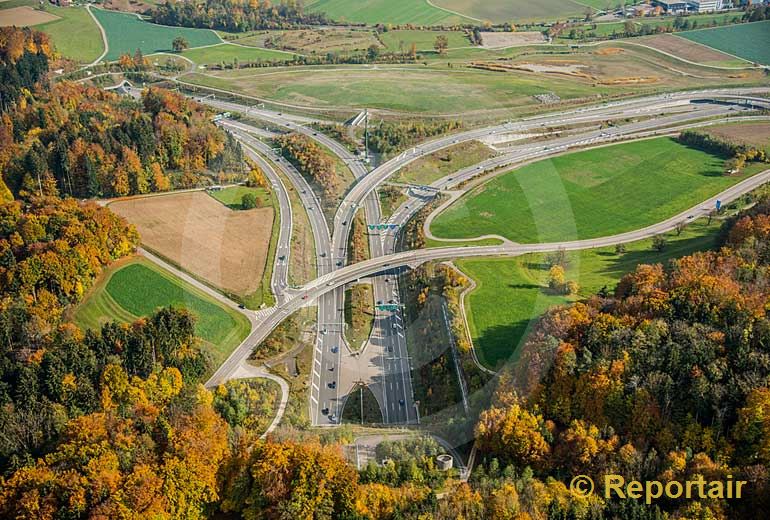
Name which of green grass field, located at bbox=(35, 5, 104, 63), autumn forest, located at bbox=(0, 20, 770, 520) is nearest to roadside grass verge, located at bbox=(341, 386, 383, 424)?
autumn forest, located at bbox=(0, 20, 770, 520)

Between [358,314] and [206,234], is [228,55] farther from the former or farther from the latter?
[358,314]

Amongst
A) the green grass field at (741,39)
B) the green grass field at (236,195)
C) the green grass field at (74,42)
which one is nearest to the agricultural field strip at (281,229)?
the green grass field at (236,195)

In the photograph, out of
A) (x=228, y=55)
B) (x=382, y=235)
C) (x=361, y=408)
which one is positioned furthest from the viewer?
(x=228, y=55)

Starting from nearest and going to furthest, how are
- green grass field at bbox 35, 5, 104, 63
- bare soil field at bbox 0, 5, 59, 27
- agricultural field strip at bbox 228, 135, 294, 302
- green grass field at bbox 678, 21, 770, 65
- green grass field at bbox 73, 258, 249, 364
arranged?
green grass field at bbox 73, 258, 249, 364 → agricultural field strip at bbox 228, 135, 294, 302 → green grass field at bbox 678, 21, 770, 65 → green grass field at bbox 35, 5, 104, 63 → bare soil field at bbox 0, 5, 59, 27

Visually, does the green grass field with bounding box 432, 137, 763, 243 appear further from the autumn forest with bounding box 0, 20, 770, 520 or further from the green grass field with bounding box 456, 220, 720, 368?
the autumn forest with bounding box 0, 20, 770, 520

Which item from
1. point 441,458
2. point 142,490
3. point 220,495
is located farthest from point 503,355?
point 142,490

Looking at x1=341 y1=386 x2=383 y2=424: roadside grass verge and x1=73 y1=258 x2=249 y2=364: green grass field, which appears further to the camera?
x1=73 y1=258 x2=249 y2=364: green grass field

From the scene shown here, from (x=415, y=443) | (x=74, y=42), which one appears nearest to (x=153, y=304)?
(x=415, y=443)
